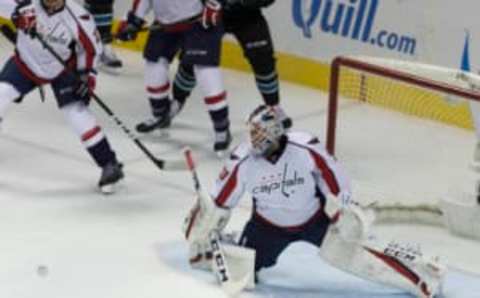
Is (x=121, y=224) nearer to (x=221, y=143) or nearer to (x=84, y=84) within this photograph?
(x=84, y=84)

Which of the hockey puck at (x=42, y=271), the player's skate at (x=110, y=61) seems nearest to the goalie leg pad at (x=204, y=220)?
the hockey puck at (x=42, y=271)

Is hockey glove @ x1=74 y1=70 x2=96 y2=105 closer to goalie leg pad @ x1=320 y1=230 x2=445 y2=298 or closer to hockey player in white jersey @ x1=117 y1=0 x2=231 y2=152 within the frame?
hockey player in white jersey @ x1=117 y1=0 x2=231 y2=152

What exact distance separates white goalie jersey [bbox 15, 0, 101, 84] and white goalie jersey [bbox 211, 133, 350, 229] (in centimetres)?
110

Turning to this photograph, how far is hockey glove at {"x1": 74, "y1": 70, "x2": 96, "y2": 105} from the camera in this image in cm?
523

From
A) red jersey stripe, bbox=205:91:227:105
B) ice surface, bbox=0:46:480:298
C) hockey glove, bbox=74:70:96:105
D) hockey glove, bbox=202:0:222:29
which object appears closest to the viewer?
ice surface, bbox=0:46:480:298

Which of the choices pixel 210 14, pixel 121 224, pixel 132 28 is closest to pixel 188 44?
pixel 210 14

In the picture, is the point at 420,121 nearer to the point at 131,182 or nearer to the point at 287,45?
the point at 287,45

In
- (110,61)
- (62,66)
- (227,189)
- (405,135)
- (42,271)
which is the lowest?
(110,61)

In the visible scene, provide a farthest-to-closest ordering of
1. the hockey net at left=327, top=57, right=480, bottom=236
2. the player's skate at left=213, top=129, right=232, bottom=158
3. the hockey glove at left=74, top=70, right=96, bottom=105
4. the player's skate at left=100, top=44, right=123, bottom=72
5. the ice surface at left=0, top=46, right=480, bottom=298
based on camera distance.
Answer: the player's skate at left=100, top=44, right=123, bottom=72, the player's skate at left=213, top=129, right=232, bottom=158, the hockey glove at left=74, top=70, right=96, bottom=105, the hockey net at left=327, top=57, right=480, bottom=236, the ice surface at left=0, top=46, right=480, bottom=298

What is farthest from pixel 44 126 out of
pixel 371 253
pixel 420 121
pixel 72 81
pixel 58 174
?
pixel 371 253

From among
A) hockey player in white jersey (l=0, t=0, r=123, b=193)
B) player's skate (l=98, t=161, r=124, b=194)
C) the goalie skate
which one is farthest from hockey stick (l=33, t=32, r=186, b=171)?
the goalie skate

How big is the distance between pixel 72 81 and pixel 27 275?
100 cm

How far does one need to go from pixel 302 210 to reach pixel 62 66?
1385 mm

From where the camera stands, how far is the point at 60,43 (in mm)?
5262
